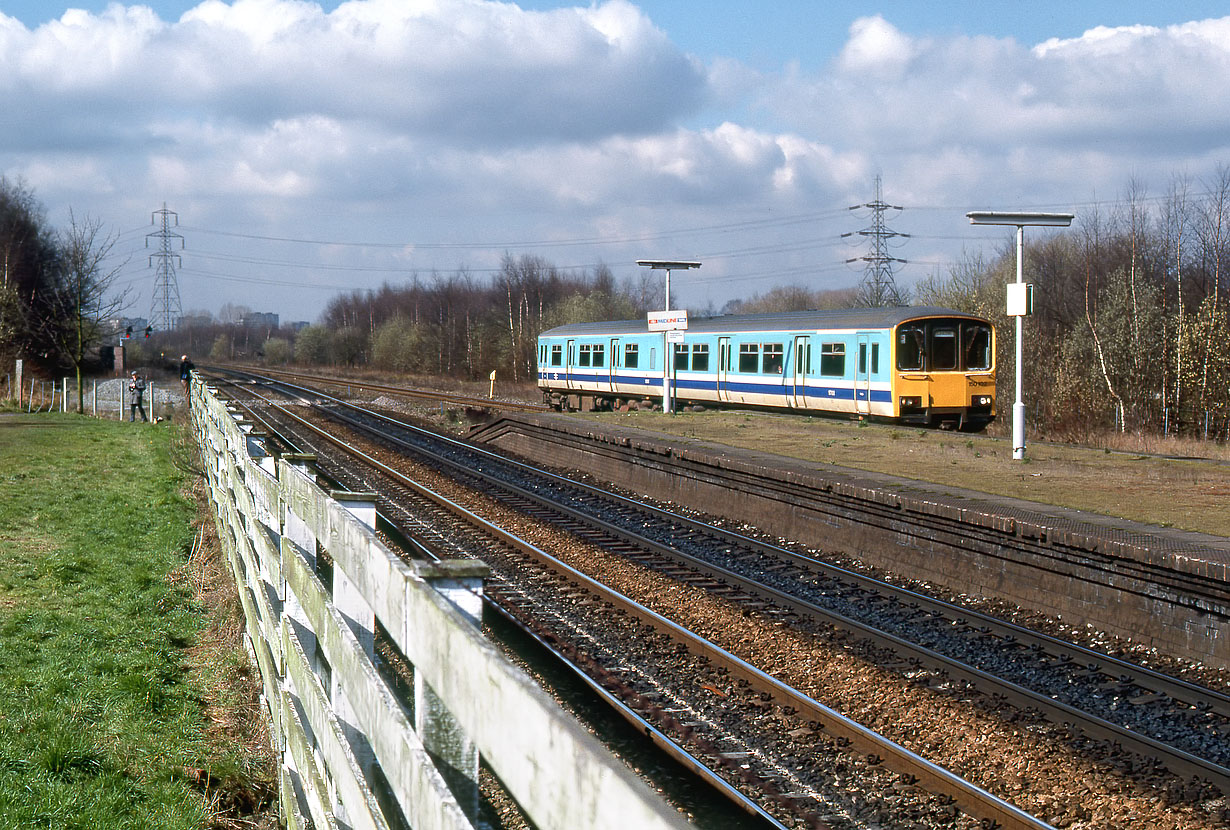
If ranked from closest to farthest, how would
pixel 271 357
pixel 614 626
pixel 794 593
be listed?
pixel 614 626, pixel 794 593, pixel 271 357

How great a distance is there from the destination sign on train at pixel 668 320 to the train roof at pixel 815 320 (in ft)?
7.07

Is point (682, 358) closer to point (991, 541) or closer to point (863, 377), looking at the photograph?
point (863, 377)

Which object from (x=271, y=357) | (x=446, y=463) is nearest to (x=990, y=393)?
(x=446, y=463)

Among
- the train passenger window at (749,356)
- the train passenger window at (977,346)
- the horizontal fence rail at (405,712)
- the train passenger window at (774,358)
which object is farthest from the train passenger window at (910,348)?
the horizontal fence rail at (405,712)

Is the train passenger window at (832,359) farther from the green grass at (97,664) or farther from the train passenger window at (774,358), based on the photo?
the green grass at (97,664)

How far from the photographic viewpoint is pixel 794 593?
9695mm

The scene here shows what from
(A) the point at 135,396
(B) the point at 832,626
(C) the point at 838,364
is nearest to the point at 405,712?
(B) the point at 832,626

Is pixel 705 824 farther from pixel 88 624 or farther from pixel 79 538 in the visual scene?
pixel 79 538

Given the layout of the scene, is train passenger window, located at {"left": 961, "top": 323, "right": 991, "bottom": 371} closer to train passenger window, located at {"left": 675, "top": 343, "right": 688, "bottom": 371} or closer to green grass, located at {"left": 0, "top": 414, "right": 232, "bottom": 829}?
train passenger window, located at {"left": 675, "top": 343, "right": 688, "bottom": 371}

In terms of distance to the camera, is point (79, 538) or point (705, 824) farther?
point (79, 538)

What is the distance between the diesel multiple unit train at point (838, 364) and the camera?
2123 centimetres

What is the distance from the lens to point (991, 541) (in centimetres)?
980

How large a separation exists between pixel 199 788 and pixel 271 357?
105 m

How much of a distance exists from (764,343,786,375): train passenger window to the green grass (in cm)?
1423
